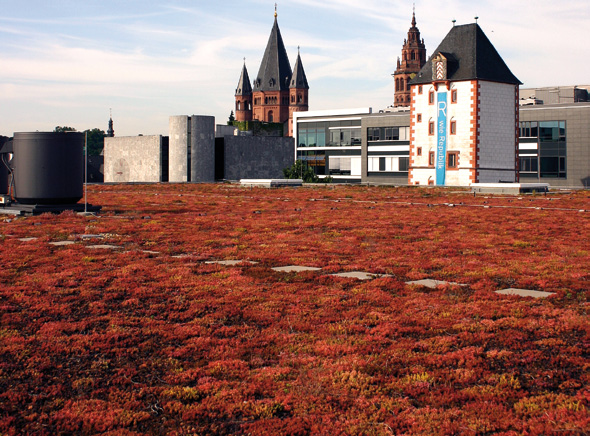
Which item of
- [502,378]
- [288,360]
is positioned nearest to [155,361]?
[288,360]

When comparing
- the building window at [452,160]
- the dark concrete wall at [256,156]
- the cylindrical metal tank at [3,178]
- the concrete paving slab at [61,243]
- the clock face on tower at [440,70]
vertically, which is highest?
the clock face on tower at [440,70]

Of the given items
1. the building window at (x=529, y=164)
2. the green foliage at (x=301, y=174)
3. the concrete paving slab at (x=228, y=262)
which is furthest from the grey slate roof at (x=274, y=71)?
the concrete paving slab at (x=228, y=262)

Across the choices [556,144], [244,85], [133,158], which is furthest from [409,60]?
[556,144]

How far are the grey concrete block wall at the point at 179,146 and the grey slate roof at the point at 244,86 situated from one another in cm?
9233

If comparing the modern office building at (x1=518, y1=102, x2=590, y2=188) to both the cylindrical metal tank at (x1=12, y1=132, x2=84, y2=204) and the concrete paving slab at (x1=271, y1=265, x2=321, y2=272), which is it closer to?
the cylindrical metal tank at (x1=12, y1=132, x2=84, y2=204)

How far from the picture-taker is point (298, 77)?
165250 millimetres

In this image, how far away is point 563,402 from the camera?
5.34 meters

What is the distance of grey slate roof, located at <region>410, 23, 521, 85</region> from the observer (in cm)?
5900

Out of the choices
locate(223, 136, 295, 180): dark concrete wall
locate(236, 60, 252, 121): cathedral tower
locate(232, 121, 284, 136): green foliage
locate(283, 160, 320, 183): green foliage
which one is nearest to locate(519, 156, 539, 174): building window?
locate(283, 160, 320, 183): green foliage

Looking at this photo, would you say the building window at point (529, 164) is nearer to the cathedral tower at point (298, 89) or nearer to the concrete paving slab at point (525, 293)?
the concrete paving slab at point (525, 293)

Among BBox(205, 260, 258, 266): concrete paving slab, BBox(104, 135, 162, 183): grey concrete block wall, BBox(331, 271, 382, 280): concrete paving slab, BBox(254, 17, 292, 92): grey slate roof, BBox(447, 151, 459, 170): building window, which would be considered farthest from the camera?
BBox(254, 17, 292, 92): grey slate roof

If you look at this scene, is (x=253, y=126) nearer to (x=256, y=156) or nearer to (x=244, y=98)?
(x=256, y=156)

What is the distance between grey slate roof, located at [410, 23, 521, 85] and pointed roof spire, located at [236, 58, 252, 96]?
4644 inches

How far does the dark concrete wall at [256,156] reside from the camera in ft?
302
